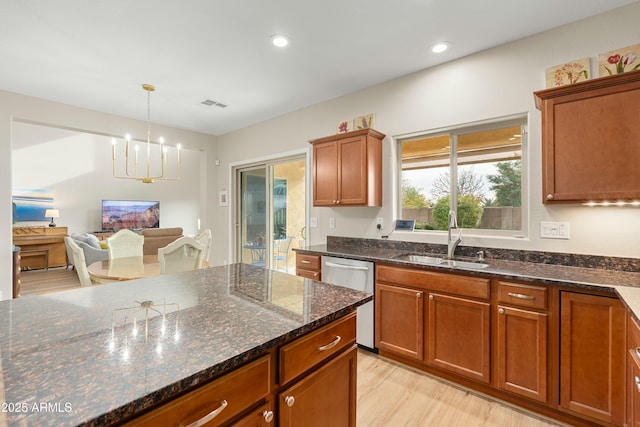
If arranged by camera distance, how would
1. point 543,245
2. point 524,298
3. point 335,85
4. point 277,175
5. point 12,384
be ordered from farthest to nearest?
point 277,175, point 335,85, point 543,245, point 524,298, point 12,384

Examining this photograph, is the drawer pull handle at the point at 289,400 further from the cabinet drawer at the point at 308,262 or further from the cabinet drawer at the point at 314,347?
the cabinet drawer at the point at 308,262

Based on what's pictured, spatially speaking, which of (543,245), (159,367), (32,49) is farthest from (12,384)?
(32,49)

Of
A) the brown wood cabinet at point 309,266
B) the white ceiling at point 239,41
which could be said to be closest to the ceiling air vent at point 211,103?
the white ceiling at point 239,41

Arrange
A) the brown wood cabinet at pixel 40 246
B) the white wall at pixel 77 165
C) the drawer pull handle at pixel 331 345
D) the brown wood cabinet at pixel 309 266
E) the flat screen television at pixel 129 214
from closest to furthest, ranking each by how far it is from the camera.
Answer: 1. the drawer pull handle at pixel 331 345
2. the brown wood cabinet at pixel 309 266
3. the white wall at pixel 77 165
4. the brown wood cabinet at pixel 40 246
5. the flat screen television at pixel 129 214

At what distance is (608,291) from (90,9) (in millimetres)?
3586

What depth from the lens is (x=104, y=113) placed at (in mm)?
4023

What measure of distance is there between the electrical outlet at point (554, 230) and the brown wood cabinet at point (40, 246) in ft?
28.6

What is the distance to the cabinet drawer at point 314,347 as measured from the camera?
0.96m

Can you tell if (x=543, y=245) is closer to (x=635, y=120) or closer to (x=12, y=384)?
(x=635, y=120)

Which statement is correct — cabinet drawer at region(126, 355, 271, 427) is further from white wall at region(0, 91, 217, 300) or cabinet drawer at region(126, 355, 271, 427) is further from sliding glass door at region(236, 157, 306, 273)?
white wall at region(0, 91, 217, 300)

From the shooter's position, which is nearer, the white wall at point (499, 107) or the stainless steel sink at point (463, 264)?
the white wall at point (499, 107)

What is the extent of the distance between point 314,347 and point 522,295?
59.5 inches

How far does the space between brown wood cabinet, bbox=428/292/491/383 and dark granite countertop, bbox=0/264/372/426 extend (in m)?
1.12

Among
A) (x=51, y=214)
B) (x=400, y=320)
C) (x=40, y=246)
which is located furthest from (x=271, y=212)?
(x=51, y=214)
